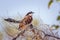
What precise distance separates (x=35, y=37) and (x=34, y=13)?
0.81 feet

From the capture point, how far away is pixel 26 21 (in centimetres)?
115

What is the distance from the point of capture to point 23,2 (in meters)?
1.16

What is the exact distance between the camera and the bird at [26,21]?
1.14m

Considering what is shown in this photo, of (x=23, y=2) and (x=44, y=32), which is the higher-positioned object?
(x=23, y=2)

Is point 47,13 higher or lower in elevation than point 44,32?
higher

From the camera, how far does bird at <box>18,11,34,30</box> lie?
1.14 m

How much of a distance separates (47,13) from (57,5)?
0.44 ft

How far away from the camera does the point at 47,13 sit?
3.80 ft

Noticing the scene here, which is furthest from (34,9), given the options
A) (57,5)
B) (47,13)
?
(57,5)

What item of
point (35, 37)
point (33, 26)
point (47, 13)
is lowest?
point (35, 37)

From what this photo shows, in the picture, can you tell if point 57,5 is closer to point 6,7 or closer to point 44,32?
point 44,32

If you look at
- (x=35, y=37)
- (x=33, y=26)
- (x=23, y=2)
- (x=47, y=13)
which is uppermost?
(x=23, y=2)

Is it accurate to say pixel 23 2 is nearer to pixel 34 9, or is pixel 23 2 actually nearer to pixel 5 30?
pixel 34 9

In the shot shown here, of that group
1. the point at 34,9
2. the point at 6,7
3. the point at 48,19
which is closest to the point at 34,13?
the point at 34,9
